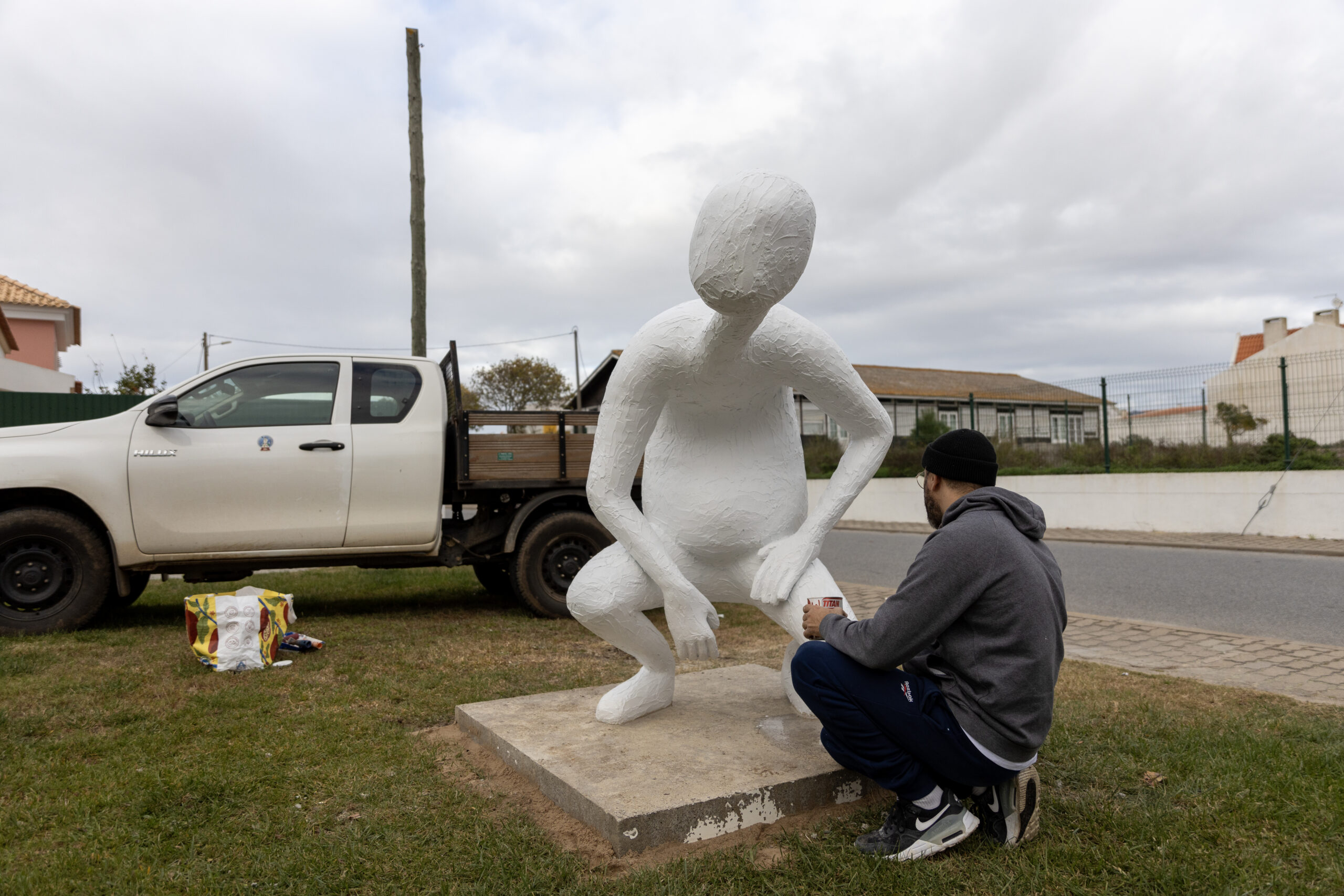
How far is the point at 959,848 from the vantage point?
2.32 meters

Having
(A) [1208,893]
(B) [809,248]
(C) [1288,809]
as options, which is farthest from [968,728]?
(B) [809,248]

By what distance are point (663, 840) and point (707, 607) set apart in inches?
29.9

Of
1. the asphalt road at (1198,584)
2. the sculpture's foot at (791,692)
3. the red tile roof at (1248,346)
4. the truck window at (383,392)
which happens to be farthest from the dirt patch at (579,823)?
the red tile roof at (1248,346)

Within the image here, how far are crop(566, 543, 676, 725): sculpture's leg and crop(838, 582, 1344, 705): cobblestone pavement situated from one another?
1265 mm

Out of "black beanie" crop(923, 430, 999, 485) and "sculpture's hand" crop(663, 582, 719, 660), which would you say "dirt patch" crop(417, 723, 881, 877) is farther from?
"black beanie" crop(923, 430, 999, 485)

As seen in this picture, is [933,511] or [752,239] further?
[933,511]

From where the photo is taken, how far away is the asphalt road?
19.4 feet

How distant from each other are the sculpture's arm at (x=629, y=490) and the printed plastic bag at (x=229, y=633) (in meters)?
2.55

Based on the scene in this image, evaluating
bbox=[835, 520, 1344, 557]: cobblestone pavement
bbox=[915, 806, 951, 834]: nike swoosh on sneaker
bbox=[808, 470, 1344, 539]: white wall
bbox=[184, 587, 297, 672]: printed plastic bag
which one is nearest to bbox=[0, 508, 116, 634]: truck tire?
bbox=[184, 587, 297, 672]: printed plastic bag

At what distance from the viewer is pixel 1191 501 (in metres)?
11.9

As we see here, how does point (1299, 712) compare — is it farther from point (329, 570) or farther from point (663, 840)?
point (329, 570)

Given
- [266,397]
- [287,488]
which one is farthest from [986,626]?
[266,397]

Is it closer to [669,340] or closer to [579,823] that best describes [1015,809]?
[579,823]

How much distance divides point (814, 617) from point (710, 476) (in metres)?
0.67
